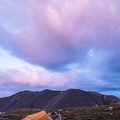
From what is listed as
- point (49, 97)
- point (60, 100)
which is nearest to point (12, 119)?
point (60, 100)

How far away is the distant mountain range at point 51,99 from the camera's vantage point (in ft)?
490

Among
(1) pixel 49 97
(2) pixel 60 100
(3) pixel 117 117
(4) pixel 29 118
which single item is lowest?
(4) pixel 29 118

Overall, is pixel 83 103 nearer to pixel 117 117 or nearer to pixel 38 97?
pixel 38 97

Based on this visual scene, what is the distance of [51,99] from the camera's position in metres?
170

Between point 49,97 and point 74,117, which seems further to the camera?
point 49,97

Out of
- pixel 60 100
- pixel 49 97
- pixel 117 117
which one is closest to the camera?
pixel 117 117

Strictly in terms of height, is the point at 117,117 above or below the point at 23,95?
below

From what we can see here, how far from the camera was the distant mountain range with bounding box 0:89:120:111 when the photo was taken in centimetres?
14950

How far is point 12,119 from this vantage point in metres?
35.3

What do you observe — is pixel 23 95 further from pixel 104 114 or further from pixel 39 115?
pixel 39 115

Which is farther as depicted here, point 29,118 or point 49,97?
point 49,97

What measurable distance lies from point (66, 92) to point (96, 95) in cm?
1531

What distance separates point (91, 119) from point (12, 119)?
933 centimetres

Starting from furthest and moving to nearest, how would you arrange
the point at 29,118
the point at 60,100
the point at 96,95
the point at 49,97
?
the point at 49,97 → the point at 96,95 → the point at 60,100 → the point at 29,118
